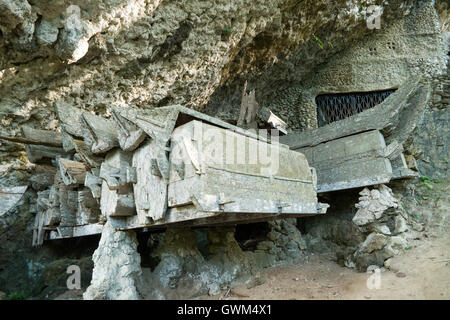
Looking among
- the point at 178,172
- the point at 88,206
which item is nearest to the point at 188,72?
the point at 88,206

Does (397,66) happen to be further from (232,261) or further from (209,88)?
(232,261)

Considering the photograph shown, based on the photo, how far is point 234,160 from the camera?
4.85m

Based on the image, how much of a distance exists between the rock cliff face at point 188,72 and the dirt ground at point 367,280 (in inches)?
20.7

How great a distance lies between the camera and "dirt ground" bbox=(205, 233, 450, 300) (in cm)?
481

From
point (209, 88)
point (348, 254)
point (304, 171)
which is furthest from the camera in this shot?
point (209, 88)

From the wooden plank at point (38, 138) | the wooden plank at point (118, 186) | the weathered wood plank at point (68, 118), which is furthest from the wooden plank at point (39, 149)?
the wooden plank at point (118, 186)

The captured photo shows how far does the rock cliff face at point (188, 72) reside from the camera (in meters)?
5.68

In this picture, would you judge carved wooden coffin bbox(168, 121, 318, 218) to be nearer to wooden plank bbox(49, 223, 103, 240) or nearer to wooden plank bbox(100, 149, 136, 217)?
wooden plank bbox(100, 149, 136, 217)

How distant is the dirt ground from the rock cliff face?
525 millimetres

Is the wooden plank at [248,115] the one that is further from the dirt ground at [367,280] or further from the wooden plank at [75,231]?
the wooden plank at [75,231]

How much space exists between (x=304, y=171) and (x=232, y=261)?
Result: 97.9 inches

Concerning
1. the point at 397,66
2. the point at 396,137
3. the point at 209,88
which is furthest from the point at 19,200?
the point at 397,66

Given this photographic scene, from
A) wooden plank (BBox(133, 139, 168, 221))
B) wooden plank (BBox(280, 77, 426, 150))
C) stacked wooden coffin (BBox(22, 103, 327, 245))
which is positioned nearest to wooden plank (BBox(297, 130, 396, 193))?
wooden plank (BBox(280, 77, 426, 150))

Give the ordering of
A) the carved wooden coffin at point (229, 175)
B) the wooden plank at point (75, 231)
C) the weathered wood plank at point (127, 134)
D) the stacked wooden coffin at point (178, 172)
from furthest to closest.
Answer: the wooden plank at point (75, 231), the weathered wood plank at point (127, 134), the stacked wooden coffin at point (178, 172), the carved wooden coffin at point (229, 175)
